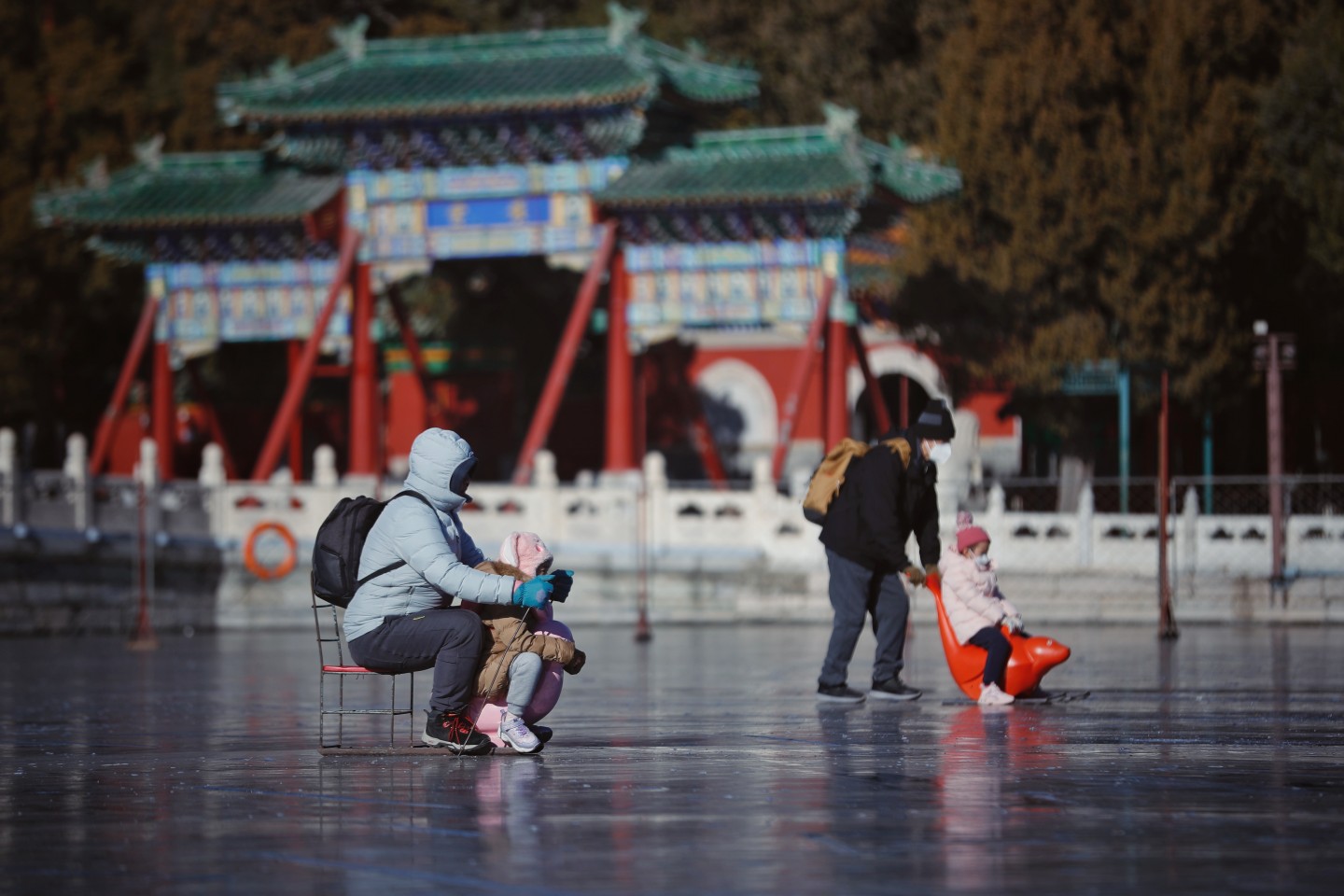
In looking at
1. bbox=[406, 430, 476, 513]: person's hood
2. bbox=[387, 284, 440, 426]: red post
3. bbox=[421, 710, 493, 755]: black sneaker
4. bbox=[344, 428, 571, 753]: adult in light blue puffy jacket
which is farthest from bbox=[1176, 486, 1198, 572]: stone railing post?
bbox=[406, 430, 476, 513]: person's hood

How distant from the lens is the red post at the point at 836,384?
28.5m

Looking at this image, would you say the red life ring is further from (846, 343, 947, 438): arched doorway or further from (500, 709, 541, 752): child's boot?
(500, 709, 541, 752): child's boot

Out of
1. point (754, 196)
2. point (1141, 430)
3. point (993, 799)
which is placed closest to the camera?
point (993, 799)

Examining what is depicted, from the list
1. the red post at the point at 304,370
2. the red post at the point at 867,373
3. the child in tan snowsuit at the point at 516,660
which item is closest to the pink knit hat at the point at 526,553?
the child in tan snowsuit at the point at 516,660

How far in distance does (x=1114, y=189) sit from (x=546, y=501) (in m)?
9.11

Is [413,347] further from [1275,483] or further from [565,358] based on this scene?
[1275,483]

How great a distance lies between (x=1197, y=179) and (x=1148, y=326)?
209cm

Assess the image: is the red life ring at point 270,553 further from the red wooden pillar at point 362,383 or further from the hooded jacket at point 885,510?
the hooded jacket at point 885,510

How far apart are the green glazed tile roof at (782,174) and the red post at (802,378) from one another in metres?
1.49

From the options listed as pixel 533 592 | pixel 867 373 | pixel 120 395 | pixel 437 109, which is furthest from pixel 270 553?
pixel 533 592

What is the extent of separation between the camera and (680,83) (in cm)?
2955

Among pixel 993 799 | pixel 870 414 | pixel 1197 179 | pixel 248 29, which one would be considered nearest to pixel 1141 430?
pixel 870 414

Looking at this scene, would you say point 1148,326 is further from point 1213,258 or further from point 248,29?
point 248,29

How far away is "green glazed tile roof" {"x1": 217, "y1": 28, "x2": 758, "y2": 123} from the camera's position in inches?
1132
